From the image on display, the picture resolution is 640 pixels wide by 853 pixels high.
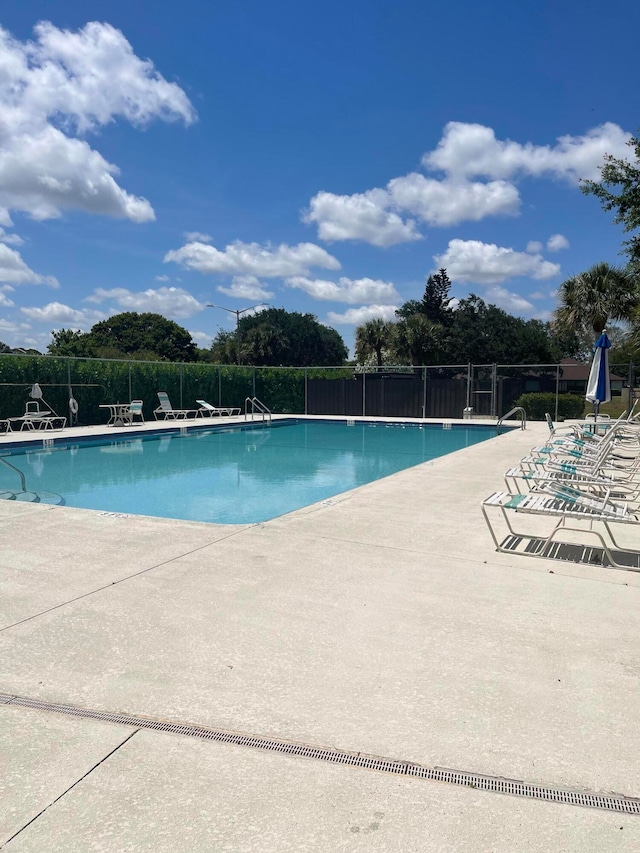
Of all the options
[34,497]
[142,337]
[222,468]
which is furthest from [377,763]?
[142,337]

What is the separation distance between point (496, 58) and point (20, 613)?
13538 millimetres

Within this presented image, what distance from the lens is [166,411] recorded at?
63.5ft

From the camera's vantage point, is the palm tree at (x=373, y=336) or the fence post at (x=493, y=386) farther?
the palm tree at (x=373, y=336)

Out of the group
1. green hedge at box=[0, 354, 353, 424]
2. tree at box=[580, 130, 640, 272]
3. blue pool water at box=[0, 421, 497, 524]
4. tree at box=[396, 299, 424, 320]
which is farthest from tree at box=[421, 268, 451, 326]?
tree at box=[580, 130, 640, 272]

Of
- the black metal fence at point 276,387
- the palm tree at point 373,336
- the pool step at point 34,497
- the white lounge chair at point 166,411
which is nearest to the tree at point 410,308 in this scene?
the palm tree at point 373,336

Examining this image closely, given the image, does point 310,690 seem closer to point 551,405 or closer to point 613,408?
point 551,405

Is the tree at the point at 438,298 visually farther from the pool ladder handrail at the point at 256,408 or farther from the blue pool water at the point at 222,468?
the blue pool water at the point at 222,468

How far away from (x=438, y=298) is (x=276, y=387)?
88.2ft

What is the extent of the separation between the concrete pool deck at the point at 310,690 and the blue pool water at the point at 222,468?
3.27 metres

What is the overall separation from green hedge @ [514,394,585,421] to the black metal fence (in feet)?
1.16

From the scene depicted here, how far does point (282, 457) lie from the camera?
13.0m

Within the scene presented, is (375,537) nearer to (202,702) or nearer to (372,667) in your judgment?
(372,667)

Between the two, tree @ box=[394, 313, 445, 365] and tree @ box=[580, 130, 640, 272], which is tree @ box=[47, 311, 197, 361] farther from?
tree @ box=[580, 130, 640, 272]

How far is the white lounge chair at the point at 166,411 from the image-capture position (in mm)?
19469
